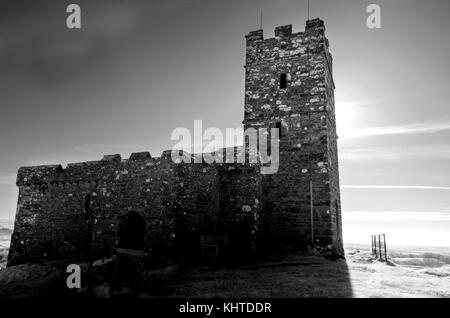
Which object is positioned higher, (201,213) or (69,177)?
(69,177)

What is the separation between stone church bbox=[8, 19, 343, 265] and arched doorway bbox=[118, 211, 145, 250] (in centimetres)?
4

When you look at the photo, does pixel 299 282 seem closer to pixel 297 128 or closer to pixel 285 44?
pixel 297 128

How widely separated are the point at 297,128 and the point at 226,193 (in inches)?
165

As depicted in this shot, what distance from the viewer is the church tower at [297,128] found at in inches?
507

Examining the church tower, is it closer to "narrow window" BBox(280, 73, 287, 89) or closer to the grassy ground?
"narrow window" BBox(280, 73, 287, 89)

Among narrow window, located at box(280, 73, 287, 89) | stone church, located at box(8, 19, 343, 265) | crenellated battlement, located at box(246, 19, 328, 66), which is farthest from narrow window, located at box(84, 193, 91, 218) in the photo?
narrow window, located at box(280, 73, 287, 89)

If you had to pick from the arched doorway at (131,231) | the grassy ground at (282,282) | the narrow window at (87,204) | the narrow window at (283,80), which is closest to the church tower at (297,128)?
the narrow window at (283,80)

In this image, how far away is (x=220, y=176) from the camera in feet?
42.8

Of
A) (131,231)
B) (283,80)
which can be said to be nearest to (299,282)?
(131,231)

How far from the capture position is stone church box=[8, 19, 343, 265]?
11688 millimetres

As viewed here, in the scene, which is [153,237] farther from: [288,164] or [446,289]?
[446,289]

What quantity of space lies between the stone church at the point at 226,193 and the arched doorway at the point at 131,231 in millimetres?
37
